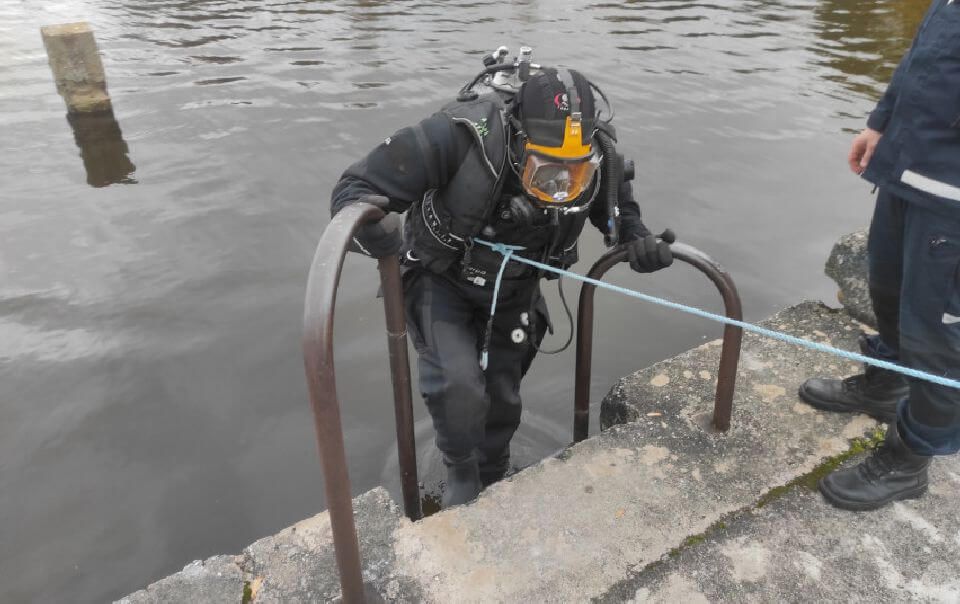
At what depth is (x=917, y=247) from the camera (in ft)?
7.51

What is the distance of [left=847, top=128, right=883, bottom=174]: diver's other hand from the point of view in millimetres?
2667

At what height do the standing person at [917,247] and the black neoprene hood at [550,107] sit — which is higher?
the black neoprene hood at [550,107]

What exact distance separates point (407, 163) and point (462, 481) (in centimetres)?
157

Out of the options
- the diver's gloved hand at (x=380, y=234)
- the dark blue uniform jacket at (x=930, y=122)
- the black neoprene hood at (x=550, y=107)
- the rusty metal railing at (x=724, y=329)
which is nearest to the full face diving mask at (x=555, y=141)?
the black neoprene hood at (x=550, y=107)

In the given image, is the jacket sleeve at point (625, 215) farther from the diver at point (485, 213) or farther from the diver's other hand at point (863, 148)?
the diver's other hand at point (863, 148)

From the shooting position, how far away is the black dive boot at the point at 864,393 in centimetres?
293

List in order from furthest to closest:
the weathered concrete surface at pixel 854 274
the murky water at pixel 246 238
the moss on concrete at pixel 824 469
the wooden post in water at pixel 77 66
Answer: the wooden post in water at pixel 77 66 → the murky water at pixel 246 238 → the weathered concrete surface at pixel 854 274 → the moss on concrete at pixel 824 469

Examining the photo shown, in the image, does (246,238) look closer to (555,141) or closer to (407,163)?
(407,163)

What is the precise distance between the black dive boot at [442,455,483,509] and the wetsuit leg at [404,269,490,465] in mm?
48

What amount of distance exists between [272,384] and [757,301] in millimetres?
4263

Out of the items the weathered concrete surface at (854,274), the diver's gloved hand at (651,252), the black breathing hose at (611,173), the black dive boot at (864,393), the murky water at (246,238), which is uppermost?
the black breathing hose at (611,173)

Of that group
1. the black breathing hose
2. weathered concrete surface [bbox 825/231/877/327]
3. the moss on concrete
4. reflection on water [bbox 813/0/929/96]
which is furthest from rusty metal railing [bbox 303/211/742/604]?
reflection on water [bbox 813/0/929/96]

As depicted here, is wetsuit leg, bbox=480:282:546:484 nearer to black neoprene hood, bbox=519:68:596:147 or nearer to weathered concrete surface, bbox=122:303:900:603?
weathered concrete surface, bbox=122:303:900:603

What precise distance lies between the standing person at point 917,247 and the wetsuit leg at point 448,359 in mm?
1510
